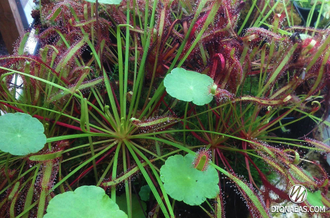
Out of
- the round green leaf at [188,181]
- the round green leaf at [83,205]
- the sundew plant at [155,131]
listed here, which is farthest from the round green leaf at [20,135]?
the round green leaf at [188,181]

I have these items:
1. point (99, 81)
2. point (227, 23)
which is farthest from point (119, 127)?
point (227, 23)

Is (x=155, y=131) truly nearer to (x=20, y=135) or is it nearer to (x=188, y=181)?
(x=188, y=181)

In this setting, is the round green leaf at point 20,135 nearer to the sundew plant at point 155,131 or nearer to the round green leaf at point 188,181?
the sundew plant at point 155,131

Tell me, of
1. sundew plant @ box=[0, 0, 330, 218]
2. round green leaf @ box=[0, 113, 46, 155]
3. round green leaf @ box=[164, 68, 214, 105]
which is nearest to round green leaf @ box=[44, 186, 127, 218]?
sundew plant @ box=[0, 0, 330, 218]

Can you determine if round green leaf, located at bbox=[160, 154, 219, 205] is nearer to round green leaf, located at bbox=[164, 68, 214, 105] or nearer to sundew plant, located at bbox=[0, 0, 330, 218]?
sundew plant, located at bbox=[0, 0, 330, 218]

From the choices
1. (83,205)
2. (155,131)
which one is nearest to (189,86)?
(155,131)

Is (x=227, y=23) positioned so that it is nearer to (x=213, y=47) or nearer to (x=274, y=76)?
(x=213, y=47)
